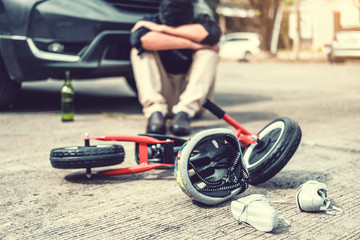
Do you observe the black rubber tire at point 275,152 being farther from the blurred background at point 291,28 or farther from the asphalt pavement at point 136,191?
the blurred background at point 291,28

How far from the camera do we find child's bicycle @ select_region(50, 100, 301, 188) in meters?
2.09

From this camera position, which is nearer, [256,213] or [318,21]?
[256,213]

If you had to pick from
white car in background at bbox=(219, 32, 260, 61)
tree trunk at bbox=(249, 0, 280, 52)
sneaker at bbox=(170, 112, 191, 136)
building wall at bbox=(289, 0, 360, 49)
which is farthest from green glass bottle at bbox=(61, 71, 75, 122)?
building wall at bbox=(289, 0, 360, 49)

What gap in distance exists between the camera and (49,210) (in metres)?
1.93

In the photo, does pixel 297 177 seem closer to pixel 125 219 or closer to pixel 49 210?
pixel 125 219

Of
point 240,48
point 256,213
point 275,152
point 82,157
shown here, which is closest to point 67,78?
point 82,157

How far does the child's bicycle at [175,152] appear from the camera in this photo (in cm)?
209

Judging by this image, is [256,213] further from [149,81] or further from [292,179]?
[149,81]

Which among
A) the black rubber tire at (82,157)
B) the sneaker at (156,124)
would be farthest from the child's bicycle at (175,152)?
the sneaker at (156,124)

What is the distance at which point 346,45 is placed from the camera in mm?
14188

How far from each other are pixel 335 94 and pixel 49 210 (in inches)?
200

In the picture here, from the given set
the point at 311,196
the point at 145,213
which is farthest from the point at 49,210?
the point at 311,196

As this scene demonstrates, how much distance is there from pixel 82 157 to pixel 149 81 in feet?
5.16

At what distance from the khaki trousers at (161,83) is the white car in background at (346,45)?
11.2 meters
